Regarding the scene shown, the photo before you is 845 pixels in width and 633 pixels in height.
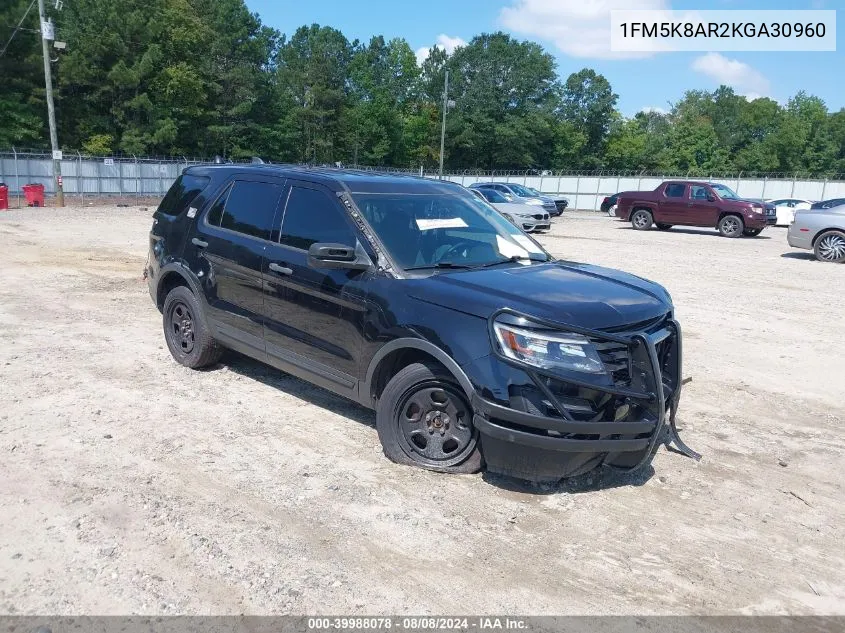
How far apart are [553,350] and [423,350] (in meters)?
0.80

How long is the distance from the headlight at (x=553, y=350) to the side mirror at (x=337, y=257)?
1.24m

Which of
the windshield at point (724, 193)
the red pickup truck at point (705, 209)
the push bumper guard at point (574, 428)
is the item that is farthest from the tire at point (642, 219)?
the push bumper guard at point (574, 428)

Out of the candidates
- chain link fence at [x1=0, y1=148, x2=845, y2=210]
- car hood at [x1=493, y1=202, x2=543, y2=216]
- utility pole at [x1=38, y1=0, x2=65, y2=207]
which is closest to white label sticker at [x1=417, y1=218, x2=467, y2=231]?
car hood at [x1=493, y1=202, x2=543, y2=216]

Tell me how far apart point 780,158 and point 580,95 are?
1037 inches

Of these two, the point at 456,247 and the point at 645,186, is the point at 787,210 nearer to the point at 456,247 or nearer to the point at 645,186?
the point at 645,186

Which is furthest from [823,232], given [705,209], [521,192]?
[521,192]

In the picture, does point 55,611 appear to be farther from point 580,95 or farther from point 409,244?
point 580,95

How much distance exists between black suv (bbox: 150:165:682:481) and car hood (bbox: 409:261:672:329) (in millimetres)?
14

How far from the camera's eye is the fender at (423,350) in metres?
3.99

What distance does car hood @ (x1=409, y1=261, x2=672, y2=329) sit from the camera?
157 inches

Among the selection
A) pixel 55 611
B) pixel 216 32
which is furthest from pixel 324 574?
pixel 216 32

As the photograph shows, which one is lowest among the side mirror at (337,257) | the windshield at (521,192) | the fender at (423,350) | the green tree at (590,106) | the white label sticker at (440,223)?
the fender at (423,350)

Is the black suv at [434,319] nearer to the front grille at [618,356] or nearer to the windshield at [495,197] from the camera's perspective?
the front grille at [618,356]

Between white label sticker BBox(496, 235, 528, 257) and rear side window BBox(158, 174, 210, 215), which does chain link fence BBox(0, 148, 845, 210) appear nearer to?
rear side window BBox(158, 174, 210, 215)
